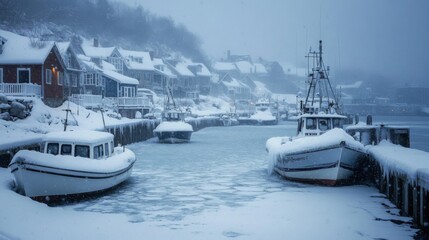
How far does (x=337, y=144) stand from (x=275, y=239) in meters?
7.04

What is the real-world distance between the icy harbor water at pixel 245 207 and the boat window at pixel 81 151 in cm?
156

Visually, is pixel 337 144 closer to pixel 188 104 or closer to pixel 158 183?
pixel 158 183

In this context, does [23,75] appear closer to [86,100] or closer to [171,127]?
[86,100]

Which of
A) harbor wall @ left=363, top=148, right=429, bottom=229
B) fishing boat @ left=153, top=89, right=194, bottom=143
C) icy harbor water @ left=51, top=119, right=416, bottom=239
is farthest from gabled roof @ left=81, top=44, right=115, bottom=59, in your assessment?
harbor wall @ left=363, top=148, right=429, bottom=229

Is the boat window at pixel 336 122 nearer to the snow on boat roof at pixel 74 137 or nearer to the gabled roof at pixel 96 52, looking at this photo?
the snow on boat roof at pixel 74 137

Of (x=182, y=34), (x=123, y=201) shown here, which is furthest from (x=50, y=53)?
(x=182, y=34)

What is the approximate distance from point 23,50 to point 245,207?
34.2 m

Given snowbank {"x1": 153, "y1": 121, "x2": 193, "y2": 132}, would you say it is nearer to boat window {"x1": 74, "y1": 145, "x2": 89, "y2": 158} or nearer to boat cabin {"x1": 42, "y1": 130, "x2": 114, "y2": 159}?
boat cabin {"x1": 42, "y1": 130, "x2": 114, "y2": 159}

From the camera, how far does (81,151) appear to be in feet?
51.8

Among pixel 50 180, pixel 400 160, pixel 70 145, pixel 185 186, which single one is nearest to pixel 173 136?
pixel 185 186

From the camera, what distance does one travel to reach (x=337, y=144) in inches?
675

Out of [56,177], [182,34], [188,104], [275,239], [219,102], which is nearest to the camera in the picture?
[275,239]

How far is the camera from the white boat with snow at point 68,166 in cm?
1378

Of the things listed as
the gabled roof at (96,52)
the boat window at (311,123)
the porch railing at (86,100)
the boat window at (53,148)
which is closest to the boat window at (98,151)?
the boat window at (53,148)
